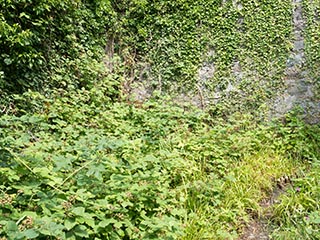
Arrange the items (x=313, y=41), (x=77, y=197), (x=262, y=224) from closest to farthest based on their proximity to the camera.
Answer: (x=77, y=197) < (x=262, y=224) < (x=313, y=41)

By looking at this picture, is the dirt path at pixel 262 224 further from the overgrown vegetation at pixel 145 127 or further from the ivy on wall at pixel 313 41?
the ivy on wall at pixel 313 41

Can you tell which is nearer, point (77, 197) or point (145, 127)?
point (77, 197)

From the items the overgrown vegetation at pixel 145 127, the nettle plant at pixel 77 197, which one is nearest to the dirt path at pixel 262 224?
the overgrown vegetation at pixel 145 127

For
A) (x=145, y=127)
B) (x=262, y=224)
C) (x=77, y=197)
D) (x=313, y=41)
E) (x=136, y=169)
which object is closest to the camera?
(x=77, y=197)

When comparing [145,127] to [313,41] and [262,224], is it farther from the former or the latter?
[313,41]

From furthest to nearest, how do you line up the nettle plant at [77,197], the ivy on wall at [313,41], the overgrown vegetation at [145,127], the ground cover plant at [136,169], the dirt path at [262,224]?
the ivy on wall at [313,41], the dirt path at [262,224], the overgrown vegetation at [145,127], the ground cover plant at [136,169], the nettle plant at [77,197]

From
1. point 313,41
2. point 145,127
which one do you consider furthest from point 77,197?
point 313,41

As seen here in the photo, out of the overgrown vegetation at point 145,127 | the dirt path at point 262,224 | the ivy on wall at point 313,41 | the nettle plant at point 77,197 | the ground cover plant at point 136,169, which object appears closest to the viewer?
the nettle plant at point 77,197

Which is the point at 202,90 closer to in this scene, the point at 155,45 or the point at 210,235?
the point at 155,45

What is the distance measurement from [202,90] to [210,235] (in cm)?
300

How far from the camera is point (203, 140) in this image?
12.8ft

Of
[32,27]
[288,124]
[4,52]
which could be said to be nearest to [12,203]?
[4,52]

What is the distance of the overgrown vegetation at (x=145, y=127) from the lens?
1.83 metres

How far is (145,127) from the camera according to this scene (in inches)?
159
